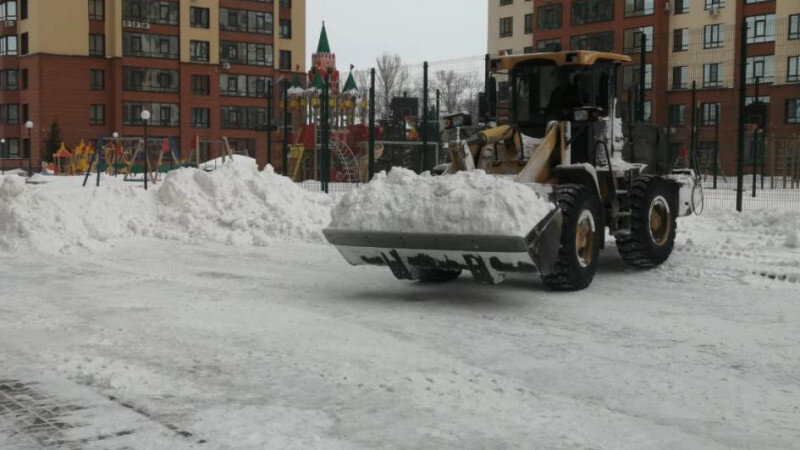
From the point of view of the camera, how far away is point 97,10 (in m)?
72.1

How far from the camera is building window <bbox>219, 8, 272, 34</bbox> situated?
76.6 metres

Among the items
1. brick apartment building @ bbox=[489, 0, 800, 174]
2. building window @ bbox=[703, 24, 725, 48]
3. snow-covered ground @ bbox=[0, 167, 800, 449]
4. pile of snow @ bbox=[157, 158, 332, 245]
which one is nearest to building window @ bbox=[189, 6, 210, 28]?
brick apartment building @ bbox=[489, 0, 800, 174]

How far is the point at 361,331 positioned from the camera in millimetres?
7754

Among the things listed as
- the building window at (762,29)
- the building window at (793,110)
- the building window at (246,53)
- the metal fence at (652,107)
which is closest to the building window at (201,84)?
the building window at (246,53)

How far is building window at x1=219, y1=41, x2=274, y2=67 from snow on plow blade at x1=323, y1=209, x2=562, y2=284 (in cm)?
6937

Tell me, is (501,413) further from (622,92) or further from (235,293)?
(622,92)

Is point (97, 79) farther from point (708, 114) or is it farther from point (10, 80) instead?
point (708, 114)

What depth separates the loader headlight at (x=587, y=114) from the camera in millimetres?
10531

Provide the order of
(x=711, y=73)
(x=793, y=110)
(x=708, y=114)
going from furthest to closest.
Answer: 1. (x=793, y=110)
2. (x=708, y=114)
3. (x=711, y=73)

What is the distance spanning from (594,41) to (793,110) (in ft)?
50.7

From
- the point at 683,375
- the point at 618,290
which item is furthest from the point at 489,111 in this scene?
the point at 683,375

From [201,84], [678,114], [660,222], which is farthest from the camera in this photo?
[201,84]

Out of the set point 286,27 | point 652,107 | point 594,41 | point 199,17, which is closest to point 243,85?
point 199,17

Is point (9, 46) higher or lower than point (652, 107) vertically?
higher
